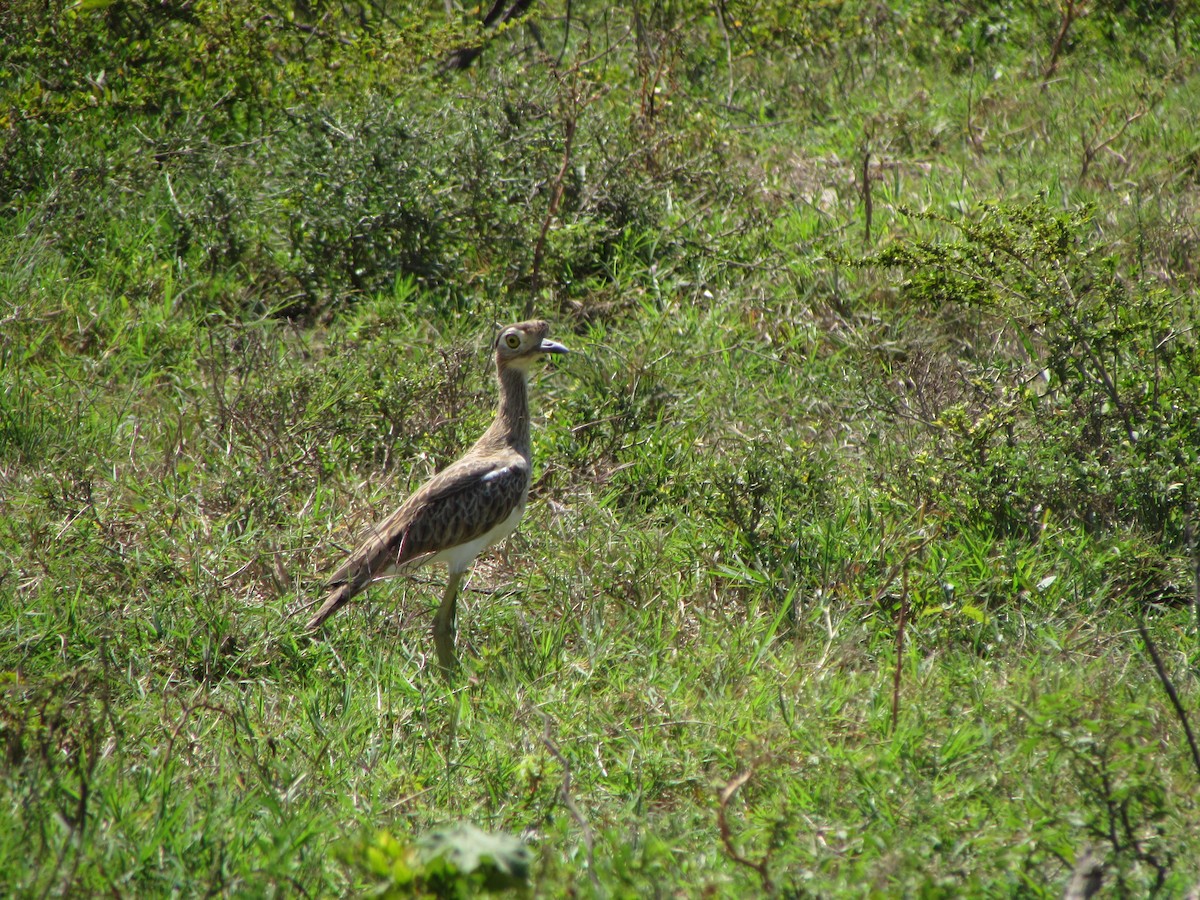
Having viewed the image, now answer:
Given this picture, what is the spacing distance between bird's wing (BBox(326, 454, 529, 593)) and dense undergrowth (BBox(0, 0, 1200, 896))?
248 millimetres

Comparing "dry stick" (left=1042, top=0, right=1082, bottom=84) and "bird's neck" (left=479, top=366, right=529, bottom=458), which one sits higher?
"dry stick" (left=1042, top=0, right=1082, bottom=84)

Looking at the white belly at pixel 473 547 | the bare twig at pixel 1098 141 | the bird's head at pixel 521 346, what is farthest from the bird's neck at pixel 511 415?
the bare twig at pixel 1098 141

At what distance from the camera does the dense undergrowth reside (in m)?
3.92

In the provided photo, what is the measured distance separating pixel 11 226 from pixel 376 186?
2428 mm

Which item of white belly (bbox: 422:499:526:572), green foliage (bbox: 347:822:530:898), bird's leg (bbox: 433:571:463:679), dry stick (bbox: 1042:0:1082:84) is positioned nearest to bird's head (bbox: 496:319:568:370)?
white belly (bbox: 422:499:526:572)

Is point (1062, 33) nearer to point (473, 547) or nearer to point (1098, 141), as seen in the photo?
point (1098, 141)

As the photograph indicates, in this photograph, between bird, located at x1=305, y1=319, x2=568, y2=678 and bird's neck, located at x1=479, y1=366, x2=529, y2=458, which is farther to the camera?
bird's neck, located at x1=479, y1=366, x2=529, y2=458

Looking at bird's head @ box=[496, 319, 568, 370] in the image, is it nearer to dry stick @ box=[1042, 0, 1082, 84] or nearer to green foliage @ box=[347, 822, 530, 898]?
green foliage @ box=[347, 822, 530, 898]

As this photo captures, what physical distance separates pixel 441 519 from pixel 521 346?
105cm

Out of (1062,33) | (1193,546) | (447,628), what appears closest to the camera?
(1193,546)

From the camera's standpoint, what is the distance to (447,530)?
5.61 metres

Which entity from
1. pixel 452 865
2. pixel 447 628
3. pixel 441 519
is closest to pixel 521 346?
pixel 441 519

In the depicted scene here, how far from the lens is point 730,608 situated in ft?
18.0

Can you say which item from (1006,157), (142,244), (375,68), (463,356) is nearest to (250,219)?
(142,244)
